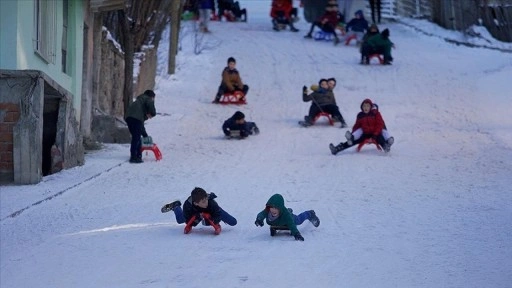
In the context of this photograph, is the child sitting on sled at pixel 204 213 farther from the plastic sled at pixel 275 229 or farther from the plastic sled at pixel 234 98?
the plastic sled at pixel 234 98

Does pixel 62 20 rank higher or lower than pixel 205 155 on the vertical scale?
higher

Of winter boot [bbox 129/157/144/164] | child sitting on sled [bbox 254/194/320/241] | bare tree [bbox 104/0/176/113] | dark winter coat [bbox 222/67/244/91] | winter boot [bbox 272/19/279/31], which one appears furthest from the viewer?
winter boot [bbox 272/19/279/31]

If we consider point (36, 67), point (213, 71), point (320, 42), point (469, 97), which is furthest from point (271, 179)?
point (320, 42)

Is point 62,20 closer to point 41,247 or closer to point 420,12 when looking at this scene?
point 41,247

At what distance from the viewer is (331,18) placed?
3503 centimetres

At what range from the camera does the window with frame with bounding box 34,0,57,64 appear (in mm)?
16578

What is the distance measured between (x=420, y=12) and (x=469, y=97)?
16394 millimetres

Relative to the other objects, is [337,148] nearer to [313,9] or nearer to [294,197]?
[294,197]

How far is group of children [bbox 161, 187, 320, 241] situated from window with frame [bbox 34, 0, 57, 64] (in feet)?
20.3

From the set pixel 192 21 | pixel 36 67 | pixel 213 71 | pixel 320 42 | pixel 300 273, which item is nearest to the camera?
pixel 300 273

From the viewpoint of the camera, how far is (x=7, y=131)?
1436 cm

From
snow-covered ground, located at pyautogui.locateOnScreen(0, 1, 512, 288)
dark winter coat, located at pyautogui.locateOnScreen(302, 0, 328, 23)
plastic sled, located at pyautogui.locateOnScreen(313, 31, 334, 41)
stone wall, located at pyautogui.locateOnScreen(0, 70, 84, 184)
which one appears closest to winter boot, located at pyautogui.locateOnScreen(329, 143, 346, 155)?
snow-covered ground, located at pyautogui.locateOnScreen(0, 1, 512, 288)

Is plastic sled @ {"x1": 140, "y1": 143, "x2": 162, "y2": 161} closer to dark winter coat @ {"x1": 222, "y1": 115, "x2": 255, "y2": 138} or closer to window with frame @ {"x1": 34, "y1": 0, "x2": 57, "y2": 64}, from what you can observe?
window with frame @ {"x1": 34, "y1": 0, "x2": 57, "y2": 64}

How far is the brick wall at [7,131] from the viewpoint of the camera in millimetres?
14359
